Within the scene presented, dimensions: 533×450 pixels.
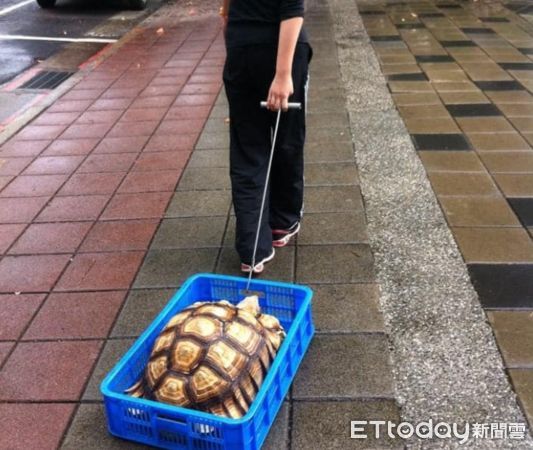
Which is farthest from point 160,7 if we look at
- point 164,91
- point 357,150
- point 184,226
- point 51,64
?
point 184,226

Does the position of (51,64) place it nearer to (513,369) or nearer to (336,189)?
(336,189)

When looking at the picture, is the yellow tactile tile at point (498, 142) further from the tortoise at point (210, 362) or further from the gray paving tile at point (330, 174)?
the tortoise at point (210, 362)

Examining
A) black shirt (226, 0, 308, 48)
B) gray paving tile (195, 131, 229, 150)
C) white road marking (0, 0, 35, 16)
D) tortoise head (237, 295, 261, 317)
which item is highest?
black shirt (226, 0, 308, 48)

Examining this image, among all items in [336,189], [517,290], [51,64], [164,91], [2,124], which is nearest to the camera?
[517,290]

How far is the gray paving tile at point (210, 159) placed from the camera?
502 cm

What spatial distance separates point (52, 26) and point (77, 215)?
8.05m

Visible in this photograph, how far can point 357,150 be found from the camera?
16.8 feet

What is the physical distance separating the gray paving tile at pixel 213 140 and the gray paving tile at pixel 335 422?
3210mm

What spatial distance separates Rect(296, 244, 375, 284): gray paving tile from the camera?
3.41 metres

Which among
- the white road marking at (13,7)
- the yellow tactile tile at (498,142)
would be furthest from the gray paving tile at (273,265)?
the white road marking at (13,7)

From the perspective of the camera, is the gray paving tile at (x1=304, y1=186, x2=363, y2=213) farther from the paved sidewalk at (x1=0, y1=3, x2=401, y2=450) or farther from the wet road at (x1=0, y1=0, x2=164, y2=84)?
the wet road at (x1=0, y1=0, x2=164, y2=84)

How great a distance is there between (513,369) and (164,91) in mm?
5289

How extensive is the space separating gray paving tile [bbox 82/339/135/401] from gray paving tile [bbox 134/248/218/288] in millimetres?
498

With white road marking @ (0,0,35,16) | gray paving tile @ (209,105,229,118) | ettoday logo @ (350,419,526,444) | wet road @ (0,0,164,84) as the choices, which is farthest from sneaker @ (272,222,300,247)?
white road marking @ (0,0,35,16)
